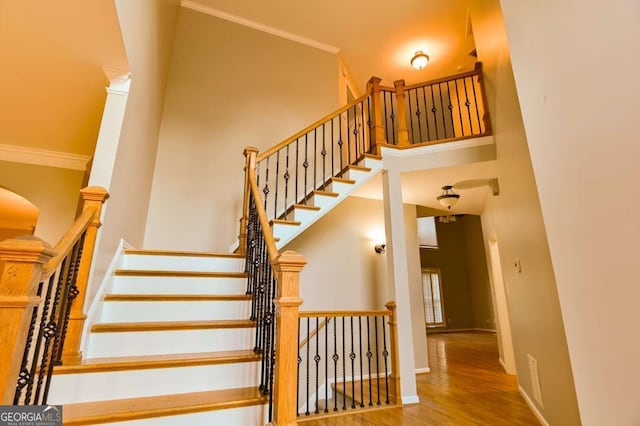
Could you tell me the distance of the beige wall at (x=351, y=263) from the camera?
4332 millimetres

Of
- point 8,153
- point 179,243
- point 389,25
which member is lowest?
point 179,243

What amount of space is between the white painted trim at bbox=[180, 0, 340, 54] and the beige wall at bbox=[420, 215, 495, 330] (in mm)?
7116

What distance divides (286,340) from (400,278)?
7.02 ft

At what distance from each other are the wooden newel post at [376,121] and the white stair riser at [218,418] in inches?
120

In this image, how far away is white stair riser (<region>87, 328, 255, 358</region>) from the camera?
187cm

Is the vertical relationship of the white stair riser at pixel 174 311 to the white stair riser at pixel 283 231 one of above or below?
below

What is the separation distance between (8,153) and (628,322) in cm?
525

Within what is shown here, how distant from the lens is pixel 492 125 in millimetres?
3521

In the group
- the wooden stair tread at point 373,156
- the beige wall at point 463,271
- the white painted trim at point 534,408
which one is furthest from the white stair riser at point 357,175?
the beige wall at point 463,271

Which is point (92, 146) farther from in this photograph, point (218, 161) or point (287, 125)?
point (287, 125)

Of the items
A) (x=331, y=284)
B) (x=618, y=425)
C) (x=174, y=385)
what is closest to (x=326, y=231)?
A: (x=331, y=284)

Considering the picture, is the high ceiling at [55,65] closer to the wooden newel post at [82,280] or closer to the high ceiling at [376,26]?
the wooden newel post at [82,280]

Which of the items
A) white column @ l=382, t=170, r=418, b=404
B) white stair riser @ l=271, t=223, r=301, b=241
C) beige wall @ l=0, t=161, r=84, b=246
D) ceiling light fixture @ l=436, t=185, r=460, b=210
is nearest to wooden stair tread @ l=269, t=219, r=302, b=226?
white stair riser @ l=271, t=223, r=301, b=241

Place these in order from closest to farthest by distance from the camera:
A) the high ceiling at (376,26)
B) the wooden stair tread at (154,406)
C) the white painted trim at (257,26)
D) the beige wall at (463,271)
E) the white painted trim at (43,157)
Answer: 1. the wooden stair tread at (154,406)
2. the white painted trim at (43,157)
3. the white painted trim at (257,26)
4. the high ceiling at (376,26)
5. the beige wall at (463,271)
